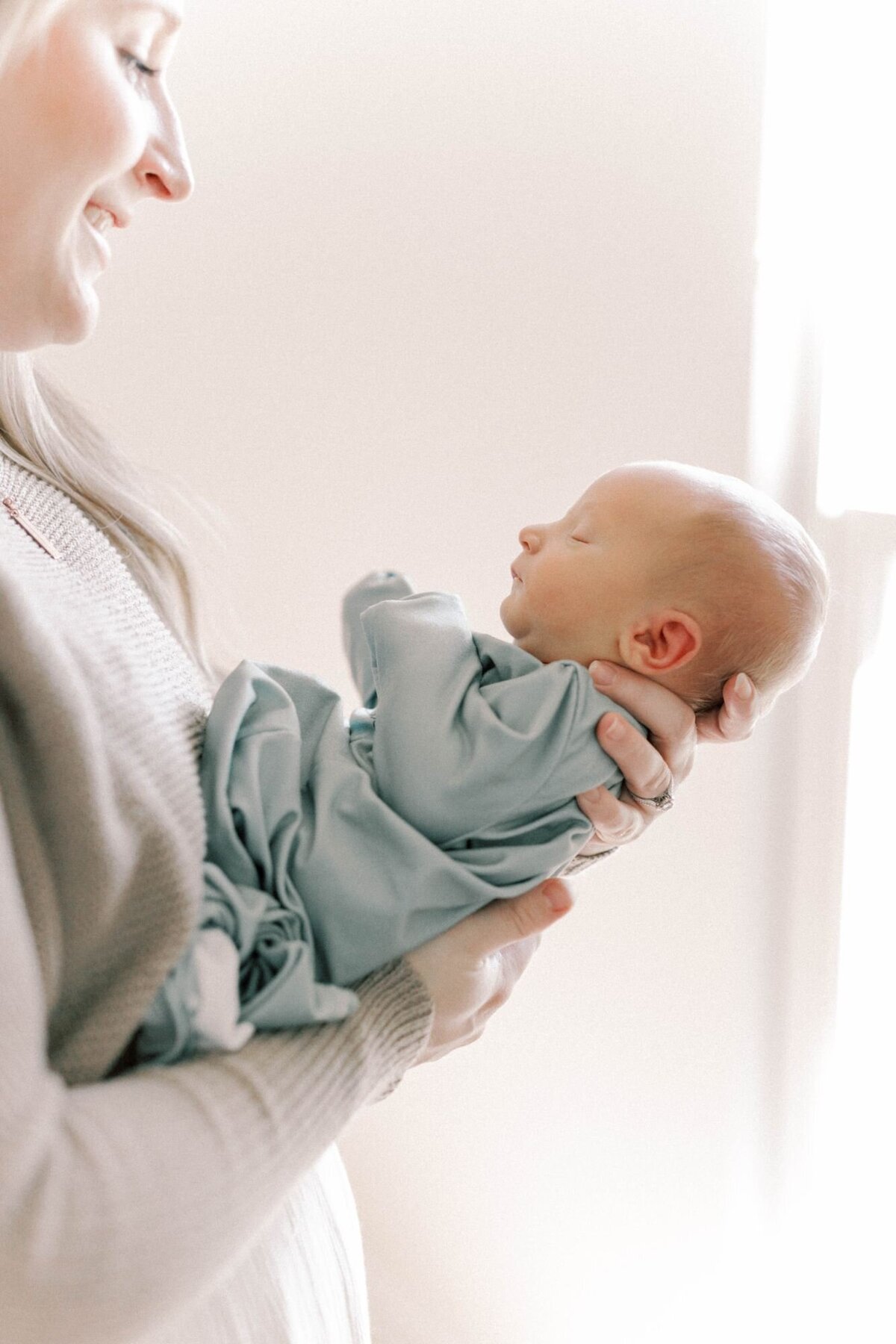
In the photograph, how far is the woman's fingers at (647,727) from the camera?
1.08 m

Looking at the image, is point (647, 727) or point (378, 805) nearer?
point (378, 805)

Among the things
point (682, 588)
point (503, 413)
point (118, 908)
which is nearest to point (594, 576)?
point (682, 588)

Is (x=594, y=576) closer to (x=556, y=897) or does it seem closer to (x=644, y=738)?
(x=644, y=738)

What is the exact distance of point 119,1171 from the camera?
2.31 feet

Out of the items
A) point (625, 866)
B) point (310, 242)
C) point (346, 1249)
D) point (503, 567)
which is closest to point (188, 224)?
point (310, 242)

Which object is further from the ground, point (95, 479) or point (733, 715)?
point (95, 479)

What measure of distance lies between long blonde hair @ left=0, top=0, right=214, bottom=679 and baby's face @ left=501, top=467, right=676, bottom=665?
1.04ft

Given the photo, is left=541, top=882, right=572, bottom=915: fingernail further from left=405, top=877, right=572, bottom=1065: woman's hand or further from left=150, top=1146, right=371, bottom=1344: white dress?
left=150, top=1146, right=371, bottom=1344: white dress

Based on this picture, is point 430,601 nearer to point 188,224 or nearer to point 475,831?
point 475,831

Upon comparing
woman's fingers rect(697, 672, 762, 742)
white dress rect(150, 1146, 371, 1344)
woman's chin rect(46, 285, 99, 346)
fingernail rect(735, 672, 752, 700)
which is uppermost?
woman's chin rect(46, 285, 99, 346)

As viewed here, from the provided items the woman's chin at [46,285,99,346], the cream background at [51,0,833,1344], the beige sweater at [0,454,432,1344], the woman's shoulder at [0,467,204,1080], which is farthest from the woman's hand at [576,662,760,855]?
the cream background at [51,0,833,1344]

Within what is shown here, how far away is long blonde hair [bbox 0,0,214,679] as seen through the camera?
1.16 m

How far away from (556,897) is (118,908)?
385 millimetres

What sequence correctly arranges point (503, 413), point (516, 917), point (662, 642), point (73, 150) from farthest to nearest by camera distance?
point (503, 413)
point (662, 642)
point (516, 917)
point (73, 150)
